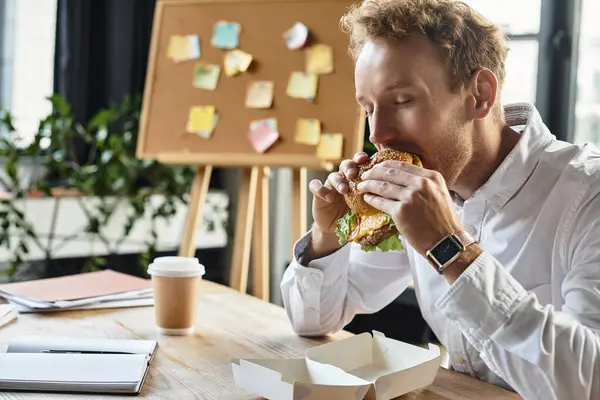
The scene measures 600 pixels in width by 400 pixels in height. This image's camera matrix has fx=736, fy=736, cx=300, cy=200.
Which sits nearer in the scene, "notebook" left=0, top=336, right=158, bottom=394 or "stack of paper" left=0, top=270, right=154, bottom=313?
A: "notebook" left=0, top=336, right=158, bottom=394

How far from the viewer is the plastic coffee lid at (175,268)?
4.95ft

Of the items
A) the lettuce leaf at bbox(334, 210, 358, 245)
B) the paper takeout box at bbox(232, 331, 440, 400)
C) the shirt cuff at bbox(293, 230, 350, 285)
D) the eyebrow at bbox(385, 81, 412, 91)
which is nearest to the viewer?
the paper takeout box at bbox(232, 331, 440, 400)

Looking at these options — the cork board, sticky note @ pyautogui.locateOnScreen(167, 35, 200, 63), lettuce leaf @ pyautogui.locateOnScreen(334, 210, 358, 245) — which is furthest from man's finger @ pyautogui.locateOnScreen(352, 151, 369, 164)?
sticky note @ pyautogui.locateOnScreen(167, 35, 200, 63)

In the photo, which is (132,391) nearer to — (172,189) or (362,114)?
(362,114)

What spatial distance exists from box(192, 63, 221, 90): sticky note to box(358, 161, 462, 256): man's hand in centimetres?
163

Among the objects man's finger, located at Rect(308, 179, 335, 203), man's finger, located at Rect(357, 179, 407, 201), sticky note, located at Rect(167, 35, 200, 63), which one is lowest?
man's finger, located at Rect(308, 179, 335, 203)

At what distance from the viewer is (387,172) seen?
124 centimetres

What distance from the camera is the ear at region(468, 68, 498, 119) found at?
1.43 meters

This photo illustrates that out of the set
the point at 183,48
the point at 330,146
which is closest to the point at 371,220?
the point at 330,146

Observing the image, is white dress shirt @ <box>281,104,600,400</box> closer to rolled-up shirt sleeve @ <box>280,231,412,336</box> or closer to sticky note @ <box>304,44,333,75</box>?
rolled-up shirt sleeve @ <box>280,231,412,336</box>

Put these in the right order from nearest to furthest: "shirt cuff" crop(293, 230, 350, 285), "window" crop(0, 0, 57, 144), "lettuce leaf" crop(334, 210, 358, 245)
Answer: "lettuce leaf" crop(334, 210, 358, 245) → "shirt cuff" crop(293, 230, 350, 285) → "window" crop(0, 0, 57, 144)

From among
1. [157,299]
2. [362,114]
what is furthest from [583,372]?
[362,114]

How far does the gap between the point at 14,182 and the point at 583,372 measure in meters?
2.73

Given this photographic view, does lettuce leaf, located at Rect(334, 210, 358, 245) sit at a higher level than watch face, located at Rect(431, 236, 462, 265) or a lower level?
lower
